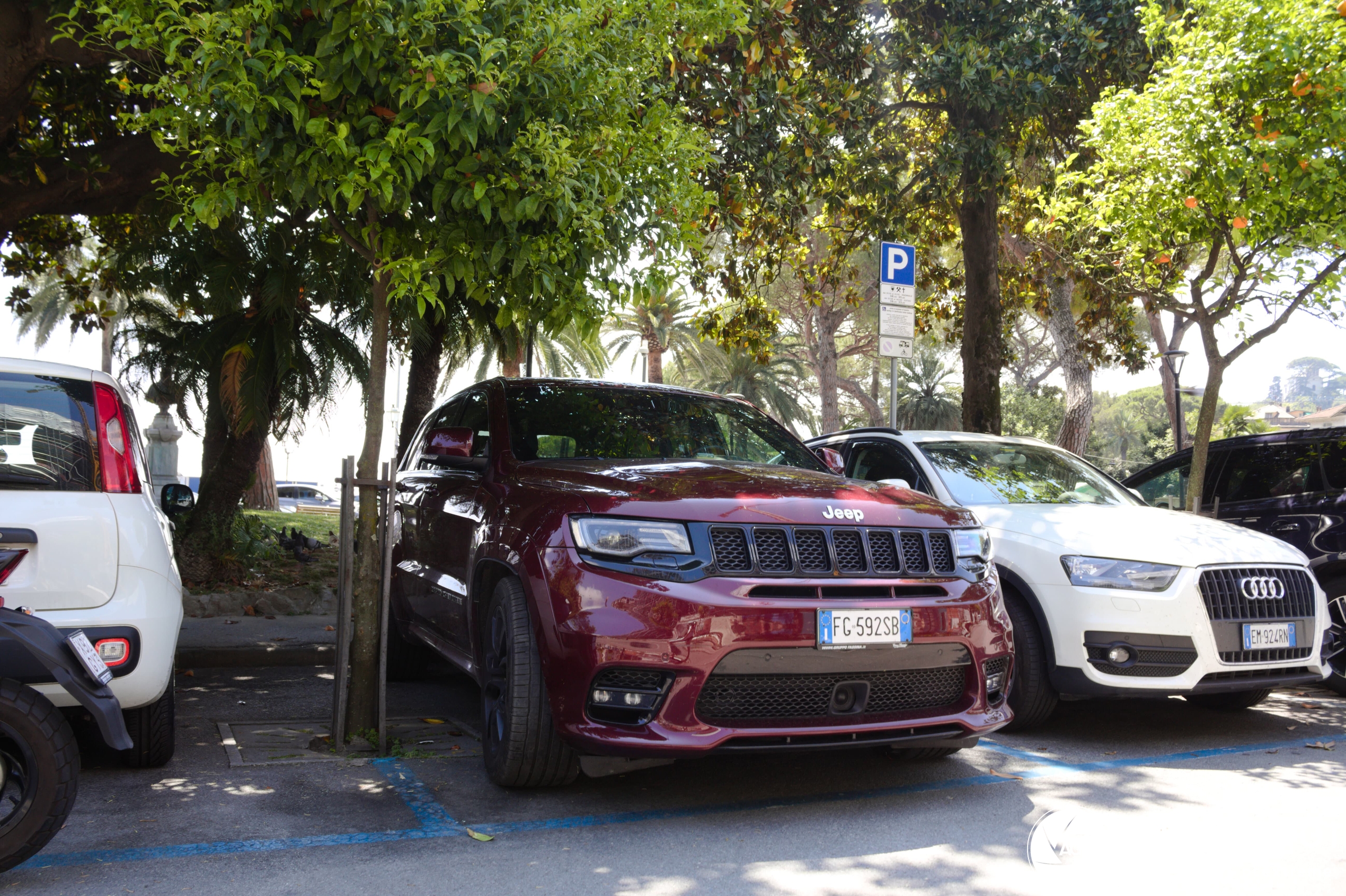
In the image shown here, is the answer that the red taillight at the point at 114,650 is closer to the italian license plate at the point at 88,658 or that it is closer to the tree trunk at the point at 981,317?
the italian license plate at the point at 88,658

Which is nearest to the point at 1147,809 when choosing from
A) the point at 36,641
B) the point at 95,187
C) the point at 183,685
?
the point at 36,641

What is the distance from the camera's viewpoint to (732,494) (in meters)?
4.14

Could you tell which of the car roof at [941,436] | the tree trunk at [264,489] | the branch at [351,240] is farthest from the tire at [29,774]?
the tree trunk at [264,489]

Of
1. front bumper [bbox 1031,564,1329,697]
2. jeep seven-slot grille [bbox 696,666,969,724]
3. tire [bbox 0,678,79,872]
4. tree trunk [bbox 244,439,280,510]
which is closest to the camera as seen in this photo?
tire [bbox 0,678,79,872]

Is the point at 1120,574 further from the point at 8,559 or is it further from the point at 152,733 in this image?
the point at 8,559

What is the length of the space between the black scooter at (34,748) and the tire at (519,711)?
1315 mm

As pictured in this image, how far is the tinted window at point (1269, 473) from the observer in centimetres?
750

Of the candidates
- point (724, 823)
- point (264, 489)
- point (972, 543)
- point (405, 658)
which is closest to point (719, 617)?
point (724, 823)

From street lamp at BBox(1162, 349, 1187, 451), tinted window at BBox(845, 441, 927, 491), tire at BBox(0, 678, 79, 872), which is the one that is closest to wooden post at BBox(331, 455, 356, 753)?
tire at BBox(0, 678, 79, 872)

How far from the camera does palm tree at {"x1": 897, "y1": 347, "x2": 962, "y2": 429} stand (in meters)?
43.2

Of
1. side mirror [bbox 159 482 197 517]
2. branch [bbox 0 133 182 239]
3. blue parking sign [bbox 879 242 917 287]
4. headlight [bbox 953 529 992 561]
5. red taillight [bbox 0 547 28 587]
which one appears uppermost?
branch [bbox 0 133 182 239]

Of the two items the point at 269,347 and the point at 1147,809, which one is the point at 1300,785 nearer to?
the point at 1147,809

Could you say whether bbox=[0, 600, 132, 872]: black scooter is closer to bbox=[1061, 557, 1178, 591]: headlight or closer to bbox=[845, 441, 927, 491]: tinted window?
bbox=[1061, 557, 1178, 591]: headlight

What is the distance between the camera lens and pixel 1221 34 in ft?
26.4
